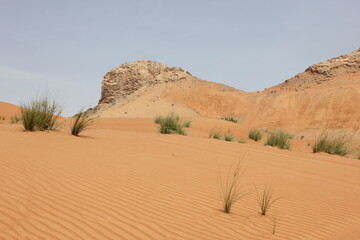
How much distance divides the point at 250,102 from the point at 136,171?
3284cm

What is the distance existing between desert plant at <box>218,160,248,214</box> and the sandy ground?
0.10m

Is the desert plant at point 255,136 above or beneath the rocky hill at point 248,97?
beneath

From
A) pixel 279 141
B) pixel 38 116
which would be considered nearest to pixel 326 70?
pixel 279 141

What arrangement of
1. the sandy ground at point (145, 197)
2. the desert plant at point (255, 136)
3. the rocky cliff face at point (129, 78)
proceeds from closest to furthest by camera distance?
1. the sandy ground at point (145, 197)
2. the desert plant at point (255, 136)
3. the rocky cliff face at point (129, 78)

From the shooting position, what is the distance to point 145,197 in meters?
4.29

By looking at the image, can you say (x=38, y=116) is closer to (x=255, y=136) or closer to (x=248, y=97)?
(x=255, y=136)

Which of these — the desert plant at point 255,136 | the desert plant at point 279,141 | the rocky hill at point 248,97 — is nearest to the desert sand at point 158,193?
the desert plant at point 279,141

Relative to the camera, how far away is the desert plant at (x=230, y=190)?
4161mm

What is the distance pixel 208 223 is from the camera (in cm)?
369

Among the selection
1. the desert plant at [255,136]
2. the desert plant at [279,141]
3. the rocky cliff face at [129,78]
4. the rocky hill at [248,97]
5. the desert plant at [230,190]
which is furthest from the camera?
the rocky cliff face at [129,78]

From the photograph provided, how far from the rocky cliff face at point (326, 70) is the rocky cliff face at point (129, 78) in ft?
51.4

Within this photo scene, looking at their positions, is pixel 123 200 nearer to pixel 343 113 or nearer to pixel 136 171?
pixel 136 171

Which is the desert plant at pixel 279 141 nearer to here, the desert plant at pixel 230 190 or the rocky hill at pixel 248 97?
the desert plant at pixel 230 190

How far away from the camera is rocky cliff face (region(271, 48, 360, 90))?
3733 cm
